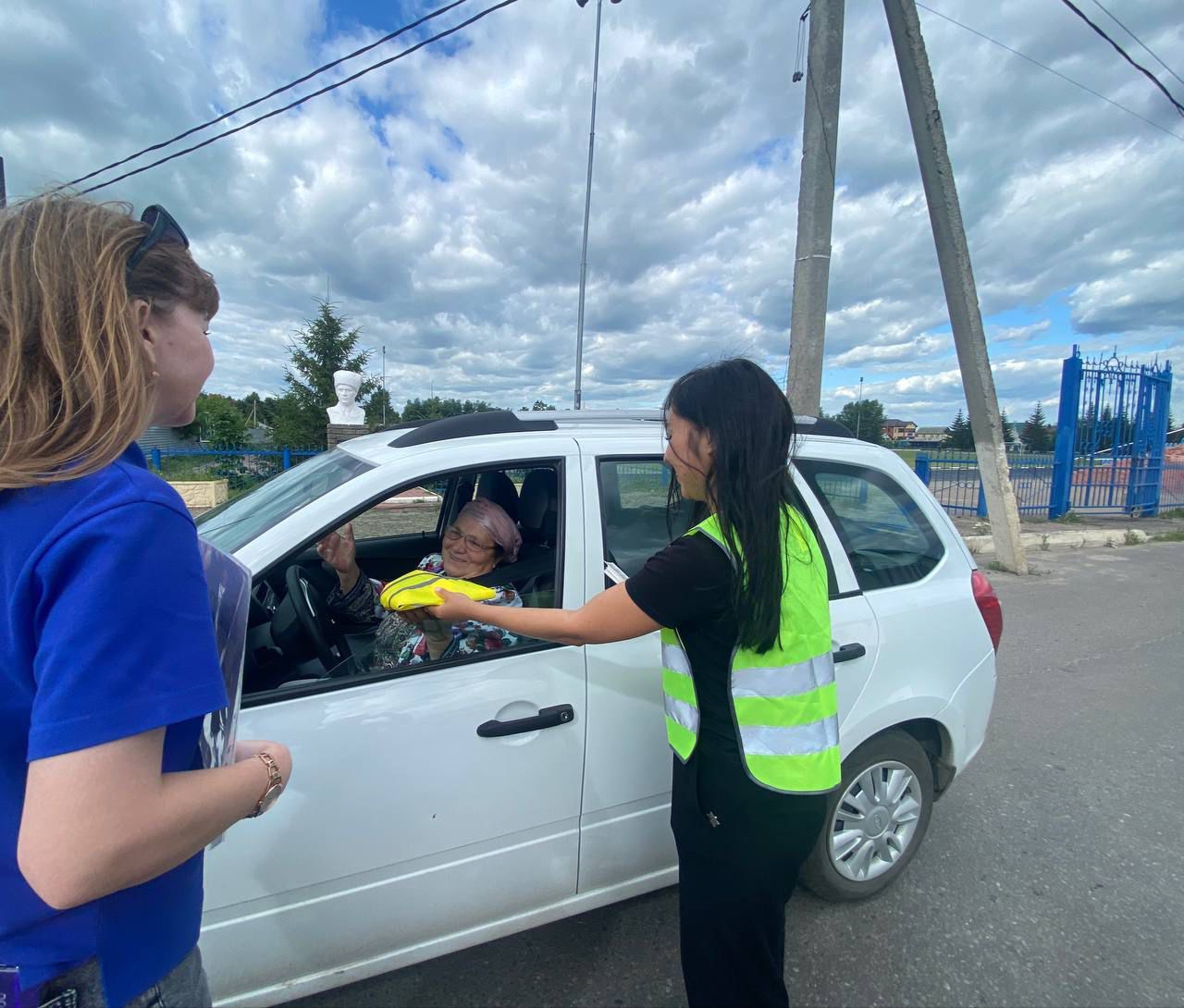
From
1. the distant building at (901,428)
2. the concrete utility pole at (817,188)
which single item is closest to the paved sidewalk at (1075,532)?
the concrete utility pole at (817,188)

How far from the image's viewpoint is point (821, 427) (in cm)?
253

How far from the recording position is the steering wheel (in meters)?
2.12

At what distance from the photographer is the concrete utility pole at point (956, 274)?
7.10 meters

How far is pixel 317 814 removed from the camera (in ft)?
5.36

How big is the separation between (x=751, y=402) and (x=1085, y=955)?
2.36 metres

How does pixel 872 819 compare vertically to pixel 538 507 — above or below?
below

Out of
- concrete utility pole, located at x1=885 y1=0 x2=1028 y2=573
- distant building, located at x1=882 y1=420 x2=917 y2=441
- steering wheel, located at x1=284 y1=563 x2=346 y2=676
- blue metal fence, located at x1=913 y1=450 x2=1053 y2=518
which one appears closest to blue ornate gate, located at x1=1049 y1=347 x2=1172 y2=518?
blue metal fence, located at x1=913 y1=450 x2=1053 y2=518

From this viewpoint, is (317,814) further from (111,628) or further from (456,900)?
(111,628)

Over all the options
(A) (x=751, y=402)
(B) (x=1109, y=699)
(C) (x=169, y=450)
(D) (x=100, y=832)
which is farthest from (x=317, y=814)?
(C) (x=169, y=450)

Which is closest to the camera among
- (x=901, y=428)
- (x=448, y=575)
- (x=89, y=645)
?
(x=89, y=645)

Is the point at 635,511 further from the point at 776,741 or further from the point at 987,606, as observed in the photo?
the point at 987,606

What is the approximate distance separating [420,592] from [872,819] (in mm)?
1896

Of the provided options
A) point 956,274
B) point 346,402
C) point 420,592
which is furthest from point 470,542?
point 346,402

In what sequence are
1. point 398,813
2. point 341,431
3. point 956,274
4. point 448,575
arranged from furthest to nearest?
point 341,431
point 956,274
point 448,575
point 398,813
